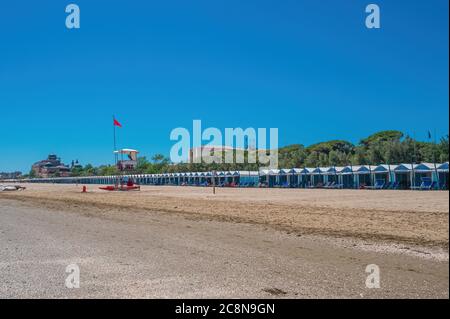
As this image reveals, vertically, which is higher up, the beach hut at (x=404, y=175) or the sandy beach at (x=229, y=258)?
the beach hut at (x=404, y=175)

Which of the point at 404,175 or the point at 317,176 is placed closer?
the point at 404,175

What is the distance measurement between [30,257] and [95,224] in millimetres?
6775

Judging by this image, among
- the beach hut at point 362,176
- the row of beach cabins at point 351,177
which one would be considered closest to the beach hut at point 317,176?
the row of beach cabins at point 351,177

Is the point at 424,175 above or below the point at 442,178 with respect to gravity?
above

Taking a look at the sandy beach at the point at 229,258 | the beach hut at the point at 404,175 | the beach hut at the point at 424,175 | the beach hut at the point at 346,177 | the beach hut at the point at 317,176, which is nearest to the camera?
the sandy beach at the point at 229,258

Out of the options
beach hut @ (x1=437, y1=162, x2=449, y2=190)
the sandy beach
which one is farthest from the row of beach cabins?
the sandy beach

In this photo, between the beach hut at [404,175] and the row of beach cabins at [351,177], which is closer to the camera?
the row of beach cabins at [351,177]

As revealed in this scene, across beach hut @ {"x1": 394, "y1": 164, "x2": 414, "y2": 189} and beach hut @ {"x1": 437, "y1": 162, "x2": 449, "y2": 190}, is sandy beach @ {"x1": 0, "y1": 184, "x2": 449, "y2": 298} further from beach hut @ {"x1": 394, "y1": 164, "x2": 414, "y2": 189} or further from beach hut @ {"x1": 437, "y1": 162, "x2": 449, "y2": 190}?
beach hut @ {"x1": 394, "y1": 164, "x2": 414, "y2": 189}

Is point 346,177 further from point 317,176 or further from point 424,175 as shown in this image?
point 424,175

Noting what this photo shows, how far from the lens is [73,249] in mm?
10930

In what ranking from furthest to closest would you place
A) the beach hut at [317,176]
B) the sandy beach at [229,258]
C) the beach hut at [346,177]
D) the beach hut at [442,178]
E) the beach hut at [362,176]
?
the beach hut at [317,176], the beach hut at [346,177], the beach hut at [362,176], the beach hut at [442,178], the sandy beach at [229,258]

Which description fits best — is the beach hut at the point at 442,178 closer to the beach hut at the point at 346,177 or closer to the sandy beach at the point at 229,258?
the beach hut at the point at 346,177

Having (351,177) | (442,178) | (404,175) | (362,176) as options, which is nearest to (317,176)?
(351,177)

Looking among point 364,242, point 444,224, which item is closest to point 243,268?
point 364,242
